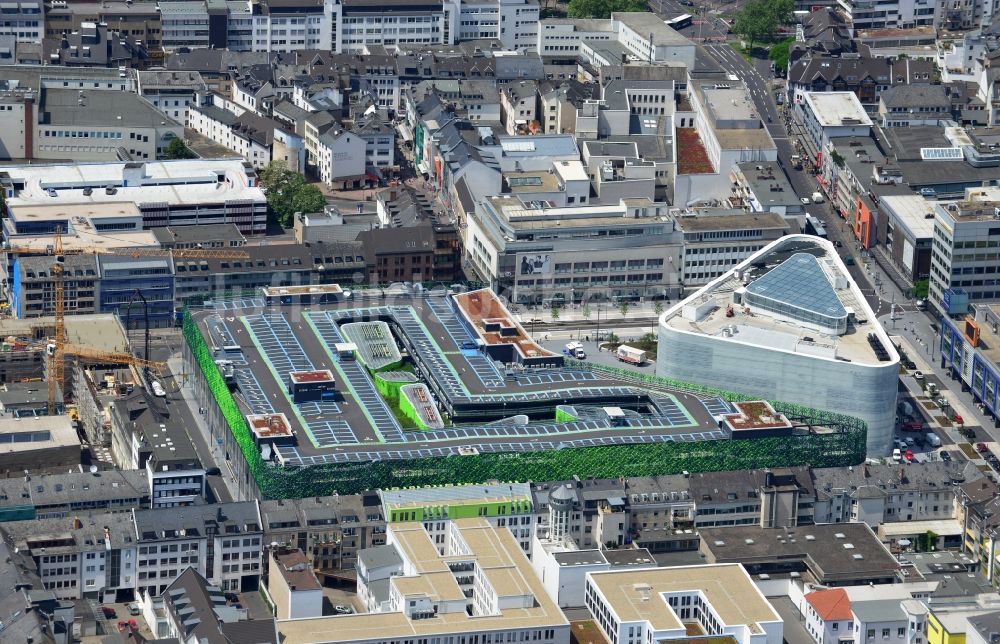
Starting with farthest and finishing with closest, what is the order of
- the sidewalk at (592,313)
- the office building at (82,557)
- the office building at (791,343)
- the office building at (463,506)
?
the sidewalk at (592,313) < the office building at (791,343) < the office building at (463,506) < the office building at (82,557)

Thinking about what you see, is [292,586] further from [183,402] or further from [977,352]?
[977,352]

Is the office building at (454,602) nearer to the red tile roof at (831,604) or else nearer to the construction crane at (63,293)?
the red tile roof at (831,604)

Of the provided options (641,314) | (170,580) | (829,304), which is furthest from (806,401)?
(170,580)

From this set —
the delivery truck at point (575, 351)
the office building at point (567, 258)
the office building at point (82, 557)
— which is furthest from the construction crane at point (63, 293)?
the delivery truck at point (575, 351)

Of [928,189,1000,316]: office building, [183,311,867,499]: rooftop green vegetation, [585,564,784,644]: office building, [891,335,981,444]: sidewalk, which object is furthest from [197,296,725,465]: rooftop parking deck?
[928,189,1000,316]: office building

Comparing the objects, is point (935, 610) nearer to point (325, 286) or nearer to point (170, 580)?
point (170, 580)

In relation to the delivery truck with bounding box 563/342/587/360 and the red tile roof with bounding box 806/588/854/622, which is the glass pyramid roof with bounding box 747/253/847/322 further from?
the red tile roof with bounding box 806/588/854/622

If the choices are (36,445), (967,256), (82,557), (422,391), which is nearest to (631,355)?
(422,391)
